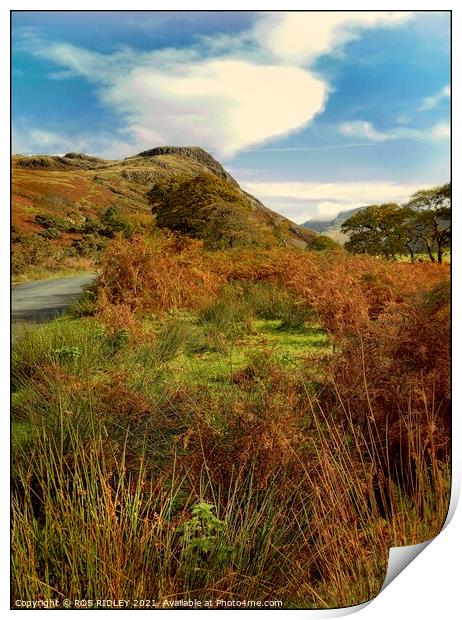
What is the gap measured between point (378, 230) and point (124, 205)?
1.74 metres

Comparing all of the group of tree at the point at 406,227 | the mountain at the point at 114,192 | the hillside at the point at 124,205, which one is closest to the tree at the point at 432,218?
the group of tree at the point at 406,227

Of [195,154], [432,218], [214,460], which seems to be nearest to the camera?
[214,460]

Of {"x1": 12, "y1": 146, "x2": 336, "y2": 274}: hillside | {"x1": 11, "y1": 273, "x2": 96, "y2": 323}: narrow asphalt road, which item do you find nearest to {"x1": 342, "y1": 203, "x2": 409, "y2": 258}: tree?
{"x1": 12, "y1": 146, "x2": 336, "y2": 274}: hillside

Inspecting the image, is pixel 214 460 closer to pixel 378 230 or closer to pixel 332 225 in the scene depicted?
pixel 332 225

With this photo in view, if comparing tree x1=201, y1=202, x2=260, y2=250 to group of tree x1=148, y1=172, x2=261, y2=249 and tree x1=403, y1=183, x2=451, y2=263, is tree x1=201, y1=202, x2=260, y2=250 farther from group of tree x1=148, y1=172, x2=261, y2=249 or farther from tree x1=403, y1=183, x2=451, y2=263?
tree x1=403, y1=183, x2=451, y2=263

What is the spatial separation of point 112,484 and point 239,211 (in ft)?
6.44

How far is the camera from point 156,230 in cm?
418

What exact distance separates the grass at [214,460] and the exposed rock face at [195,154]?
31.9 inches

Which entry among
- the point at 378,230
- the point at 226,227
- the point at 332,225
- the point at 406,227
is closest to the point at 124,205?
the point at 226,227

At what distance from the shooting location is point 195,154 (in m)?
4.04

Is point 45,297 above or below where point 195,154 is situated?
below

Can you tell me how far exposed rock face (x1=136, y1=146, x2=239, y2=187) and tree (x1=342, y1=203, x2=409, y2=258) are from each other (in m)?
0.92

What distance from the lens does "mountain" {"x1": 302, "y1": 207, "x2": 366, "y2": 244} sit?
13.9 ft

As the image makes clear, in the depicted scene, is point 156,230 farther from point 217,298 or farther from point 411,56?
point 411,56
